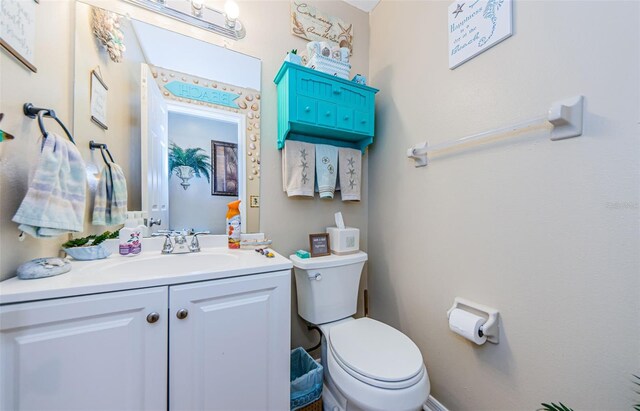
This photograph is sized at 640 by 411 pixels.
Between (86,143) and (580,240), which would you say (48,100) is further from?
(580,240)

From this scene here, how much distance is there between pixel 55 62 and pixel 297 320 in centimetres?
154

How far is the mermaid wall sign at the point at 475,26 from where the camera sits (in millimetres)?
Result: 868

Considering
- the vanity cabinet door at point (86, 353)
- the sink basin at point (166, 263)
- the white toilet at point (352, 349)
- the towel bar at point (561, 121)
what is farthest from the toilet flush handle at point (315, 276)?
the towel bar at point (561, 121)

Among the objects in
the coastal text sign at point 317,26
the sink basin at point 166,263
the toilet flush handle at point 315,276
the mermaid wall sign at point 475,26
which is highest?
the coastal text sign at point 317,26

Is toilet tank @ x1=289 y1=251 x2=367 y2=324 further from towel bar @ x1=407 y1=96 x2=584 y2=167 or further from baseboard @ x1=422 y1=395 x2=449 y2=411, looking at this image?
towel bar @ x1=407 y1=96 x2=584 y2=167

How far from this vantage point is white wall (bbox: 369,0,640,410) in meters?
0.63

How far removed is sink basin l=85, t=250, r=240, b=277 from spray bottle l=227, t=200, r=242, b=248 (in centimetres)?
7

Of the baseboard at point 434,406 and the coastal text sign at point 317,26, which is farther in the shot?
the coastal text sign at point 317,26

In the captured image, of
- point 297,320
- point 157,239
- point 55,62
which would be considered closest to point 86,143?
point 55,62

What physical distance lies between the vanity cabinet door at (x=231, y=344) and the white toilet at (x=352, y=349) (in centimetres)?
25

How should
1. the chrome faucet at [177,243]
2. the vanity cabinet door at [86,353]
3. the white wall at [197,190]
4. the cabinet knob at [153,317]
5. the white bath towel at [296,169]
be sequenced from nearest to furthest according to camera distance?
the vanity cabinet door at [86,353] < the cabinet knob at [153,317] < the chrome faucet at [177,243] < the white wall at [197,190] < the white bath towel at [296,169]

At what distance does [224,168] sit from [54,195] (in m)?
0.64

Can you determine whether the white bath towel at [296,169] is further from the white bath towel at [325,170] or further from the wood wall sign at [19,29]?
the wood wall sign at [19,29]

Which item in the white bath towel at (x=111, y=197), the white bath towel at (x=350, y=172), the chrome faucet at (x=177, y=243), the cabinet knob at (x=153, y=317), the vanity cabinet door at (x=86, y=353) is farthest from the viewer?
the white bath towel at (x=350, y=172)
